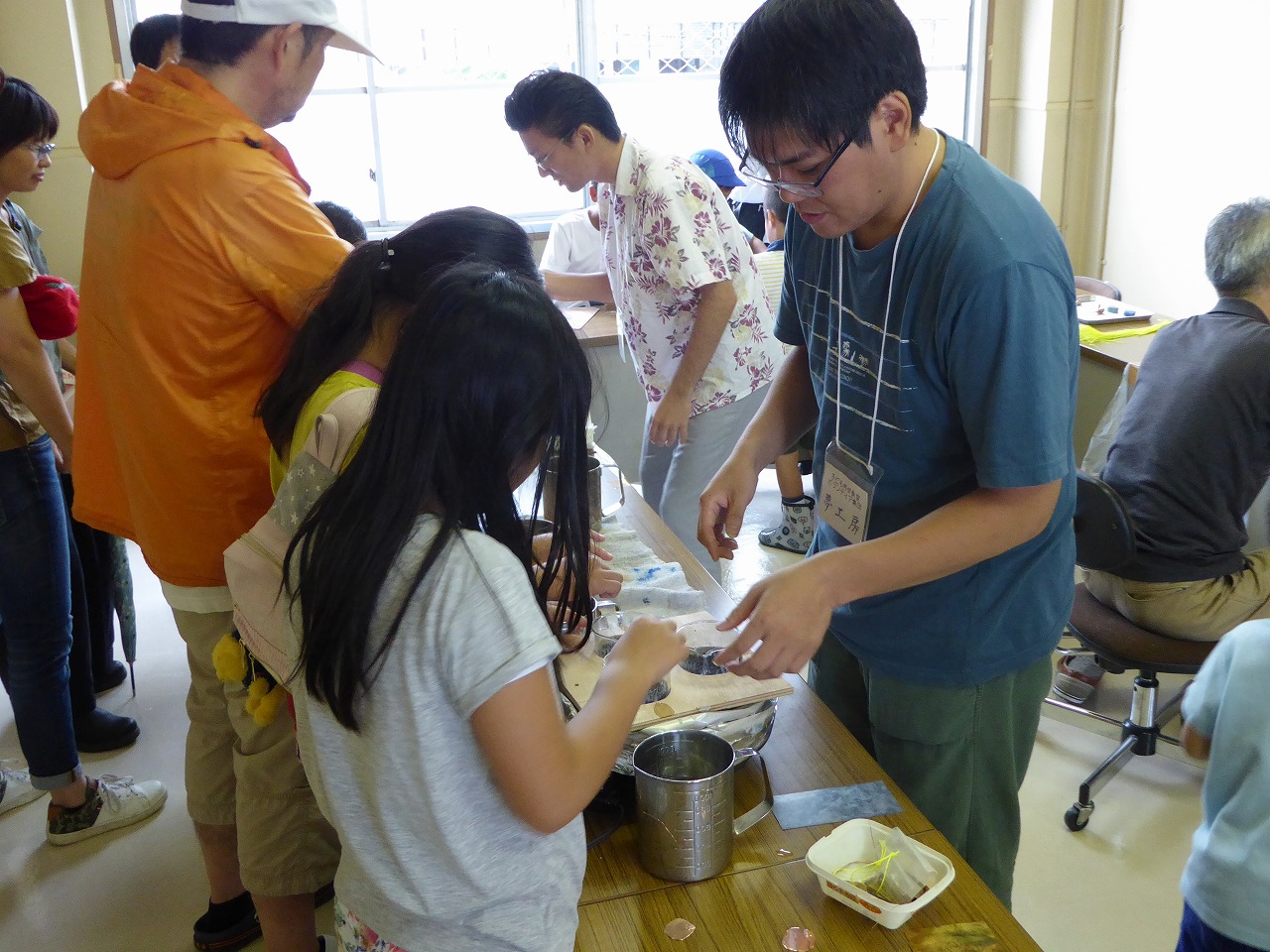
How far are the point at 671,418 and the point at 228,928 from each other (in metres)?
1.32

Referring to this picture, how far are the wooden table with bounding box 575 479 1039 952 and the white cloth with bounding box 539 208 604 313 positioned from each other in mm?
2977

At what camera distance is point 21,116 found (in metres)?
2.11

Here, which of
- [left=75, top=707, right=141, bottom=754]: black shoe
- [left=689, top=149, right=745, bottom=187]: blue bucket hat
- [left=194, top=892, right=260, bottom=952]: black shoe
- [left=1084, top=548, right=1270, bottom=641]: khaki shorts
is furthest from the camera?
[left=689, top=149, right=745, bottom=187]: blue bucket hat

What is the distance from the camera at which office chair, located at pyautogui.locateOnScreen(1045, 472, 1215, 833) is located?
81.7 inches

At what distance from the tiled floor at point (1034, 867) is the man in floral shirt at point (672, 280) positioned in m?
0.94

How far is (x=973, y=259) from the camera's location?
3.37 feet

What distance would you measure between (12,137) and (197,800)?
1.34 metres

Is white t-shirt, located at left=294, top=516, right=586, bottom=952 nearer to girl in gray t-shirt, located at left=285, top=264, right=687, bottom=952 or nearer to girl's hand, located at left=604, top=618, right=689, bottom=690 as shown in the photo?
girl in gray t-shirt, located at left=285, top=264, right=687, bottom=952

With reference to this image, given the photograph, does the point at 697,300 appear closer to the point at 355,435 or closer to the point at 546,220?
the point at 355,435

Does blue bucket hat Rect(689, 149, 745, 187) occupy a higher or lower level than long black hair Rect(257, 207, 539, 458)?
lower

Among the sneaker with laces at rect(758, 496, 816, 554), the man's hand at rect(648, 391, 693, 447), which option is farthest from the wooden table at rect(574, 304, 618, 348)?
the man's hand at rect(648, 391, 693, 447)

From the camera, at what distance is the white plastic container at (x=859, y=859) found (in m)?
0.97

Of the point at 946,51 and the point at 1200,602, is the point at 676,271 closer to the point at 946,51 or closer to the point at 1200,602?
the point at 1200,602

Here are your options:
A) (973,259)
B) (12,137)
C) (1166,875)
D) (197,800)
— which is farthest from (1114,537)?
(12,137)
